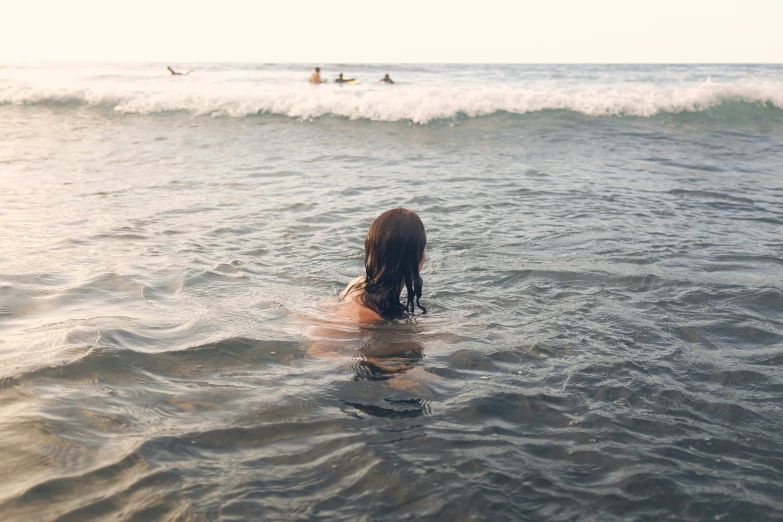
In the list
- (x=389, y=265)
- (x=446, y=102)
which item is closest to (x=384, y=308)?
(x=389, y=265)

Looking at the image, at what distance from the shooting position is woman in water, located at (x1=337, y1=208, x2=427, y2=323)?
13.3 ft

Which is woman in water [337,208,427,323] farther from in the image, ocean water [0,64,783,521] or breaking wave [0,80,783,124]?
breaking wave [0,80,783,124]

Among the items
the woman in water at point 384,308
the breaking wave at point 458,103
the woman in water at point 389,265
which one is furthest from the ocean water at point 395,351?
the breaking wave at point 458,103

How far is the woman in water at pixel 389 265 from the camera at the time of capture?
4051 millimetres

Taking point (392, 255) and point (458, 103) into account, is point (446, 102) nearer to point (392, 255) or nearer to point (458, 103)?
point (458, 103)

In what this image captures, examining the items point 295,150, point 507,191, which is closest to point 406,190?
point 507,191

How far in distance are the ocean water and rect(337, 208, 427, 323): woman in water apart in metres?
0.20

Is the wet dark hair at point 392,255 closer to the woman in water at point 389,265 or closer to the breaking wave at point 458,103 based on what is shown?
the woman in water at point 389,265

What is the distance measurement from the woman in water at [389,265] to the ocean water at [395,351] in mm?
204

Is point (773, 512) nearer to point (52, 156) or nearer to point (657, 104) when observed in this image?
point (52, 156)

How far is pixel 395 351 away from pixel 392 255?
61 cm

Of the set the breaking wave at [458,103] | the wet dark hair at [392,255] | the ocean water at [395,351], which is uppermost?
the breaking wave at [458,103]

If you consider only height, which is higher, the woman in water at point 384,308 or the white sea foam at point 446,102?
the white sea foam at point 446,102

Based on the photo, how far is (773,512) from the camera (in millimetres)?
2547
